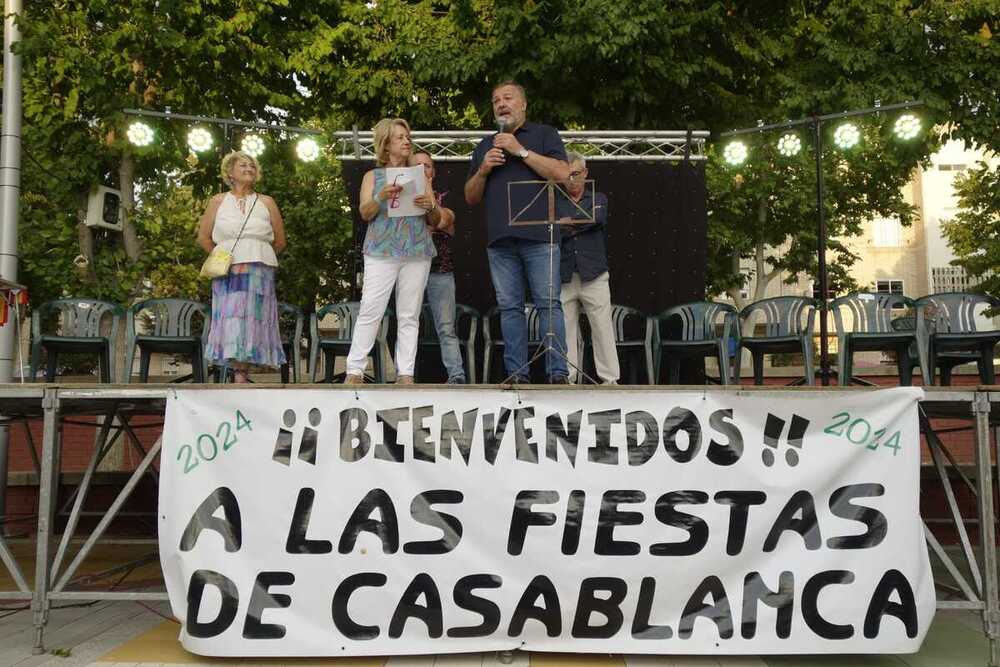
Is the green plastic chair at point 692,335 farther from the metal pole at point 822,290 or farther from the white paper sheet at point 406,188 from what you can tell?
the white paper sheet at point 406,188

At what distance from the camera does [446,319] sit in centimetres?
579

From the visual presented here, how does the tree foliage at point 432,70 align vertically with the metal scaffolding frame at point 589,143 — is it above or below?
above

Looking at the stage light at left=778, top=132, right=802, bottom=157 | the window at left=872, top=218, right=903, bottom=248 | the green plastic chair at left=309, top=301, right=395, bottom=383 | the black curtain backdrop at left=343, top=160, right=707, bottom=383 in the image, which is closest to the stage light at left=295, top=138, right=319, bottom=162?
the black curtain backdrop at left=343, top=160, right=707, bottom=383

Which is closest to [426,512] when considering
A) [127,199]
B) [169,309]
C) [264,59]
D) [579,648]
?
[579,648]

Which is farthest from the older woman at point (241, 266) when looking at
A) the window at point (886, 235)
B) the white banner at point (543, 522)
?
the window at point (886, 235)

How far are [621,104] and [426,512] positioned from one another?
715cm

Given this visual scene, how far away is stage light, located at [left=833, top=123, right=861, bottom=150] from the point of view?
8.70 metres

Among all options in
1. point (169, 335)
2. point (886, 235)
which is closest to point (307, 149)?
point (169, 335)

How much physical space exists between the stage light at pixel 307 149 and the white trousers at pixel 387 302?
159 inches

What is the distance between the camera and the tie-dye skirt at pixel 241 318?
5.77 meters

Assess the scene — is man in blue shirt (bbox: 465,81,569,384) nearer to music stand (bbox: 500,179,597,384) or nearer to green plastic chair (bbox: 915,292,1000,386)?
music stand (bbox: 500,179,597,384)

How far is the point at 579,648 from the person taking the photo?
3896 millimetres

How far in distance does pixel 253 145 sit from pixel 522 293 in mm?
5035

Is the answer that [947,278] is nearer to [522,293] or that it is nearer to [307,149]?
[307,149]
